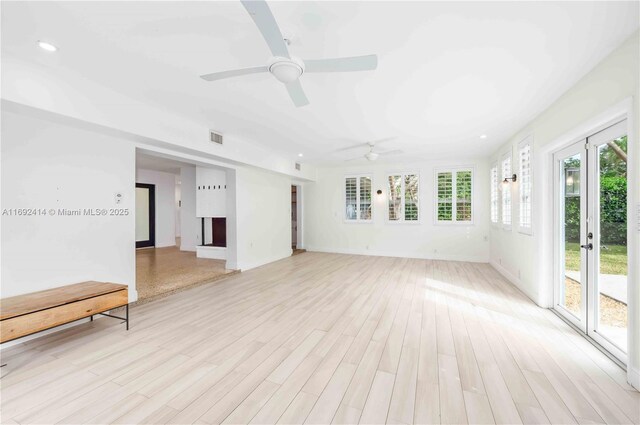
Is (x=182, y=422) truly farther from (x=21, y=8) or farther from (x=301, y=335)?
(x=21, y=8)

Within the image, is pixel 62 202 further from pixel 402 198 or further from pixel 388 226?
pixel 402 198

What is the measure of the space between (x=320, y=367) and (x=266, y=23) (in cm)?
258

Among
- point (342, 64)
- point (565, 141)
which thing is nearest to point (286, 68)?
point (342, 64)

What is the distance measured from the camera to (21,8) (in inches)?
72.4

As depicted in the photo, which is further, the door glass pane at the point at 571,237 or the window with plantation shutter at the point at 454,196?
the window with plantation shutter at the point at 454,196

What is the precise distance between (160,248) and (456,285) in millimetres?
8802

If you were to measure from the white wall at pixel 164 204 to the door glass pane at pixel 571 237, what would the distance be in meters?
10.2

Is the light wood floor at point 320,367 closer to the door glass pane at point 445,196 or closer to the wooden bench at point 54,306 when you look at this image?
the wooden bench at point 54,306

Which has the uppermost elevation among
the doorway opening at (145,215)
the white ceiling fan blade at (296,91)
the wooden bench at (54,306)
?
the white ceiling fan blade at (296,91)

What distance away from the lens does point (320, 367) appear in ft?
7.36

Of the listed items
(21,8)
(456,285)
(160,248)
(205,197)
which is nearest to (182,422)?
(21,8)

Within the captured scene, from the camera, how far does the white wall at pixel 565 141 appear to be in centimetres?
200

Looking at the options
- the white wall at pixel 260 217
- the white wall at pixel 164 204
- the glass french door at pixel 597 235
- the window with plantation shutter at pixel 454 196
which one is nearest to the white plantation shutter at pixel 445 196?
the window with plantation shutter at pixel 454 196

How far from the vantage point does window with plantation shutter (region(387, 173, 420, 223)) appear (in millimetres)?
7414
